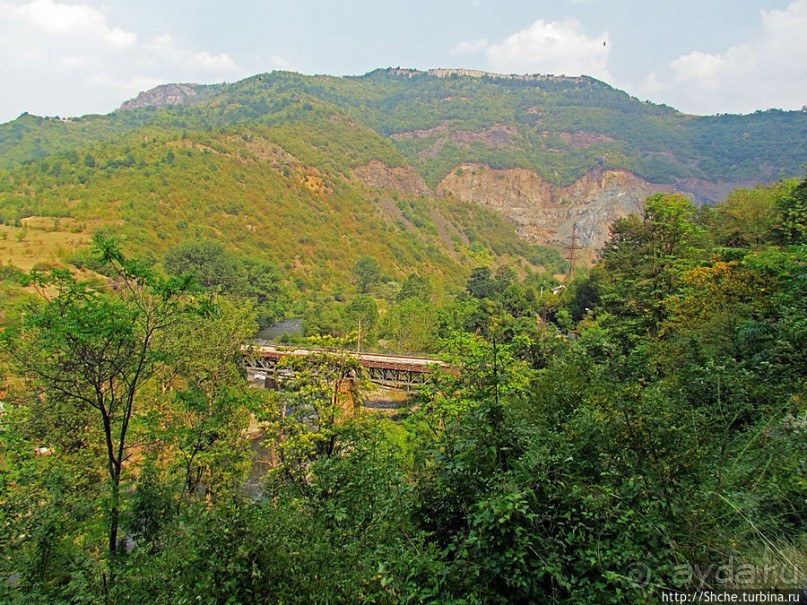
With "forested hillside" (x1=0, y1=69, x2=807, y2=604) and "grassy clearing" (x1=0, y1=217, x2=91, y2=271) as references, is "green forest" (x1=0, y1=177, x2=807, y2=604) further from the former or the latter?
"grassy clearing" (x1=0, y1=217, x2=91, y2=271)

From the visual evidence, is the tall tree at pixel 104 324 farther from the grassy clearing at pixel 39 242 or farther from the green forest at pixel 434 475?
the grassy clearing at pixel 39 242

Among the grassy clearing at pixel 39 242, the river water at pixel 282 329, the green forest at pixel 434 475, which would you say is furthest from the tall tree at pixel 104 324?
the grassy clearing at pixel 39 242

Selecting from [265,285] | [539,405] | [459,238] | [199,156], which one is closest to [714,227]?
[539,405]

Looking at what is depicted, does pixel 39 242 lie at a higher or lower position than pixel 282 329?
higher

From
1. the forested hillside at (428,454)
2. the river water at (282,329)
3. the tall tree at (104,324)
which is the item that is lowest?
the river water at (282,329)

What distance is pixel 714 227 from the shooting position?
35.1 metres

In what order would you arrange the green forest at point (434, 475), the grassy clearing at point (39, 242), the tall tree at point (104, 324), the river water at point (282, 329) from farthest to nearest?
the river water at point (282, 329), the grassy clearing at point (39, 242), the tall tree at point (104, 324), the green forest at point (434, 475)

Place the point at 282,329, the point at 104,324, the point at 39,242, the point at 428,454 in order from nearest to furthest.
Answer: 1. the point at 428,454
2. the point at 104,324
3. the point at 39,242
4. the point at 282,329

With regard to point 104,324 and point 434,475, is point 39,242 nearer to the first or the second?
point 104,324

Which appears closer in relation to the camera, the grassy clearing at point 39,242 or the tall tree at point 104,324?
the tall tree at point 104,324

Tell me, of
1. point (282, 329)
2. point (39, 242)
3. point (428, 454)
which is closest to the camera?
point (428, 454)

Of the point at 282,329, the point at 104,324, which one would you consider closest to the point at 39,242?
the point at 282,329

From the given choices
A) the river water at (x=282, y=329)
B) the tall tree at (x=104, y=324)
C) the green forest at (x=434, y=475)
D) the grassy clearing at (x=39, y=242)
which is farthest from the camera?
the river water at (x=282, y=329)

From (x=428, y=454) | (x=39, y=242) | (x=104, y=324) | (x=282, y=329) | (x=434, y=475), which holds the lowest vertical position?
(x=282, y=329)
